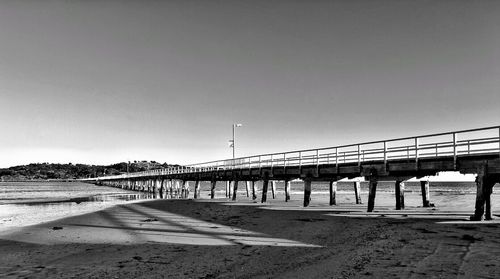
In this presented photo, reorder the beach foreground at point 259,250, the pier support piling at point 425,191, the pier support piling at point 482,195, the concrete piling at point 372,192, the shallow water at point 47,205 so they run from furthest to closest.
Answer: the pier support piling at point 425,191
the shallow water at point 47,205
the concrete piling at point 372,192
the pier support piling at point 482,195
the beach foreground at point 259,250

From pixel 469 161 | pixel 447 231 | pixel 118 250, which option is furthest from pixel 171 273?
pixel 469 161

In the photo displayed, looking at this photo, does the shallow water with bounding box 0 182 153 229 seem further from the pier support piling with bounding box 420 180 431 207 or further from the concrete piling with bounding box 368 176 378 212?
the pier support piling with bounding box 420 180 431 207

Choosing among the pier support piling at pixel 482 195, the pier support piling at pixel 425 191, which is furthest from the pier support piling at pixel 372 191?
the pier support piling at pixel 482 195

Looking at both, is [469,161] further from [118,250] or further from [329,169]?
[118,250]

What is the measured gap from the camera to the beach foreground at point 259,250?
6.71m

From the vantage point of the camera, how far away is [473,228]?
10.7m

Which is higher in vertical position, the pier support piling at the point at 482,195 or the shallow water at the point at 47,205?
the pier support piling at the point at 482,195

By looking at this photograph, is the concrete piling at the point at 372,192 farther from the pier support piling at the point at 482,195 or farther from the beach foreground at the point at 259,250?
the pier support piling at the point at 482,195

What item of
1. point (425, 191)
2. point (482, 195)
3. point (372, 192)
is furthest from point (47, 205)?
point (482, 195)

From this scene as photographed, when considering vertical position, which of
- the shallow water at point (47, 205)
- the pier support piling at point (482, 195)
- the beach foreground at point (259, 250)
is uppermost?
the pier support piling at point (482, 195)

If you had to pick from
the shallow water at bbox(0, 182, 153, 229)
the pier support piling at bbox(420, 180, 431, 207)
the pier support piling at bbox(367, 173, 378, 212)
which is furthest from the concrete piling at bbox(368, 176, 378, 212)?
the shallow water at bbox(0, 182, 153, 229)

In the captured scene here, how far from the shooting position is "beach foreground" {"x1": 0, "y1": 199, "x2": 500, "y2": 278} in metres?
6.71

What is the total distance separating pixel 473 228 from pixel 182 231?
8.82 m

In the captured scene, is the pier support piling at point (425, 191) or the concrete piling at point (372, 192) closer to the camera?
the concrete piling at point (372, 192)
